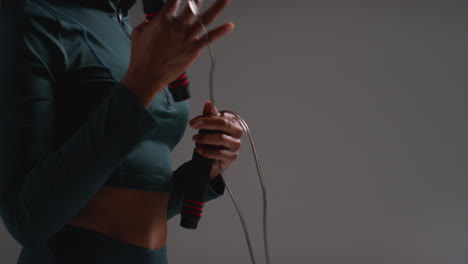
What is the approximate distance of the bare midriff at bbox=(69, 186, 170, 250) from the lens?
603mm

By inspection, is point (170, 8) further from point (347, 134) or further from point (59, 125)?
point (347, 134)

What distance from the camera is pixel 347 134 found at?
7.73ft

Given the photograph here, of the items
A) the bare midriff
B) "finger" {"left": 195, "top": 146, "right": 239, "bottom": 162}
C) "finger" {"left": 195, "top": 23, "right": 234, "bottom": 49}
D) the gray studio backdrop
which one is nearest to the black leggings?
the bare midriff

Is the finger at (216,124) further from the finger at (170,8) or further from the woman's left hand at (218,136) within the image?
the finger at (170,8)

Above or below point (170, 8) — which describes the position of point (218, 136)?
below

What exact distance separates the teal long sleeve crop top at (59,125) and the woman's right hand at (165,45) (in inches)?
0.8

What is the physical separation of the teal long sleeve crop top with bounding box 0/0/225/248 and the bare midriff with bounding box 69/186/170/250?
2cm

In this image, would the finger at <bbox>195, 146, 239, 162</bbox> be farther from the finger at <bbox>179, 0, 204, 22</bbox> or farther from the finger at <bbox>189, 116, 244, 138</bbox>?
the finger at <bbox>179, 0, 204, 22</bbox>

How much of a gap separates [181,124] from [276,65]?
1.72 metres

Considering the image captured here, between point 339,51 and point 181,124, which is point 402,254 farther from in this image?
point 181,124

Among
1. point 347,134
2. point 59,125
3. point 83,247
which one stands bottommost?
point 347,134

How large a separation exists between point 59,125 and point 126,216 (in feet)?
0.54

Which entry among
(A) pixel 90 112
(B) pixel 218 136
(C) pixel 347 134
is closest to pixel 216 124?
(B) pixel 218 136

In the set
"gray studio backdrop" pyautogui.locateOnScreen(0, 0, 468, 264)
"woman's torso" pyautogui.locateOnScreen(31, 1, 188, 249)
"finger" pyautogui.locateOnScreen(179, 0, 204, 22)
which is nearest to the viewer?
"finger" pyautogui.locateOnScreen(179, 0, 204, 22)
